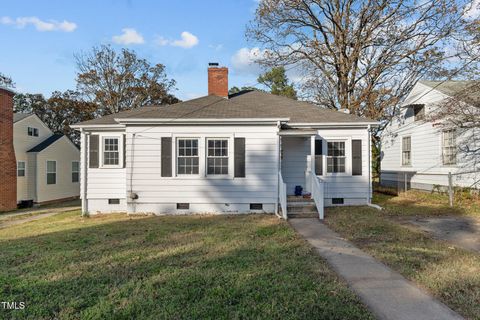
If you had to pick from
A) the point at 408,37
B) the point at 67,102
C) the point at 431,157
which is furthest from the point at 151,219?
the point at 67,102

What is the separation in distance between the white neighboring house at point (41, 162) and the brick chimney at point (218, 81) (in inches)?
458

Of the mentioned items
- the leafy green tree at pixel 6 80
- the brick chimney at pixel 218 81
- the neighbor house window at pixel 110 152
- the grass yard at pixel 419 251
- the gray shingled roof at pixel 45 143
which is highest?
the leafy green tree at pixel 6 80

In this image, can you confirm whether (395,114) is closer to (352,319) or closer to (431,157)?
(431,157)

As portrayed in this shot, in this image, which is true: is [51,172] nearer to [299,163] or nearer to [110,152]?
[110,152]

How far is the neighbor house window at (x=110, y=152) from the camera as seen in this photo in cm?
1089

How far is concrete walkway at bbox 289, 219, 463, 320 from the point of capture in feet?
10.6

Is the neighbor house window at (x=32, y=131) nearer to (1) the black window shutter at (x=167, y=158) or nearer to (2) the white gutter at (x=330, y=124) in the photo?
(1) the black window shutter at (x=167, y=158)

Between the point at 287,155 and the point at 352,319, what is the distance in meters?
8.27

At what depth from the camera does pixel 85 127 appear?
1070cm

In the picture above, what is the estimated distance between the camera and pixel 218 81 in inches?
528

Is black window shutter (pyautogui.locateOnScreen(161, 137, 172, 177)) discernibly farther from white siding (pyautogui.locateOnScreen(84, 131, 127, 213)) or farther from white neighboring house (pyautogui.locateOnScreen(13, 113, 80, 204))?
white neighboring house (pyautogui.locateOnScreen(13, 113, 80, 204))

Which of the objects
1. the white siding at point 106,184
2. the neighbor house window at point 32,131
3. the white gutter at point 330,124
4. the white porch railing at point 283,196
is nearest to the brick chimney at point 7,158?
the neighbor house window at point 32,131

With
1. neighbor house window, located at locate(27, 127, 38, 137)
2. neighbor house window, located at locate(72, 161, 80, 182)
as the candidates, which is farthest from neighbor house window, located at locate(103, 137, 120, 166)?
neighbor house window, located at locate(72, 161, 80, 182)

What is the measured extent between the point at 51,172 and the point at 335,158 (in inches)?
677
